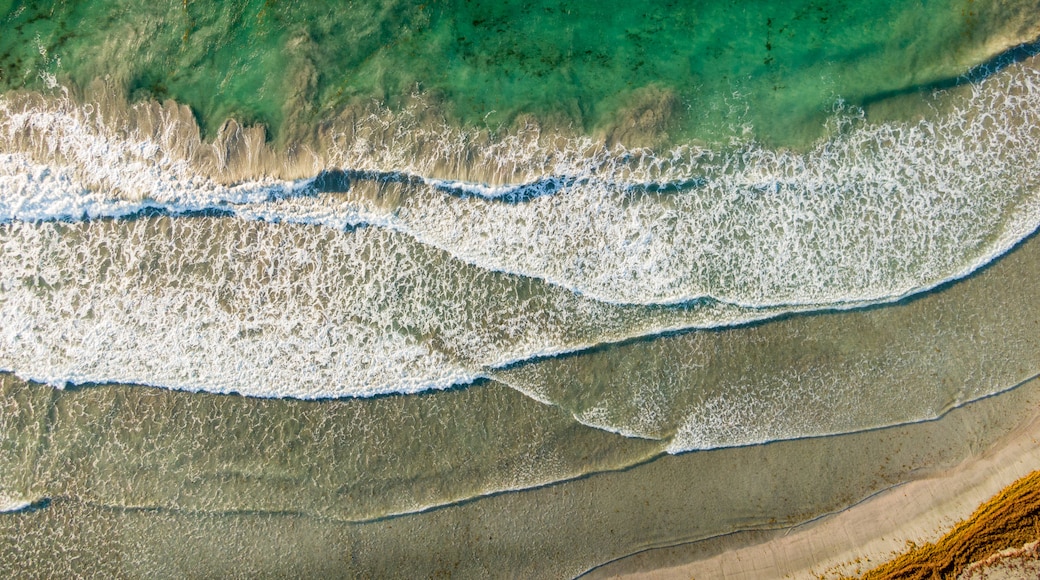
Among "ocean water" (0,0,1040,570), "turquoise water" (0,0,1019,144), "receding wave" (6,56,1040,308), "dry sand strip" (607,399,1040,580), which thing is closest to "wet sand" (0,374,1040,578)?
"dry sand strip" (607,399,1040,580)

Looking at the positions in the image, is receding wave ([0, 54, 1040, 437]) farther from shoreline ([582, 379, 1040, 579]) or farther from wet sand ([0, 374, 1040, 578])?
shoreline ([582, 379, 1040, 579])

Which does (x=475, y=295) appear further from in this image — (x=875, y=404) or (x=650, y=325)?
(x=875, y=404)

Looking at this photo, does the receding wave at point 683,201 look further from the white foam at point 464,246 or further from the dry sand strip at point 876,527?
the dry sand strip at point 876,527

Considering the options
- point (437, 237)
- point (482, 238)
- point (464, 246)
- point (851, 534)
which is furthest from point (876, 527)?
point (437, 237)

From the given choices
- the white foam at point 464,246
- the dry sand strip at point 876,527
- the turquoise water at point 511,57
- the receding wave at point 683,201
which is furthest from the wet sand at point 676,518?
the turquoise water at point 511,57

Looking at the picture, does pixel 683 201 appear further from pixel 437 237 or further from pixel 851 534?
pixel 851 534
